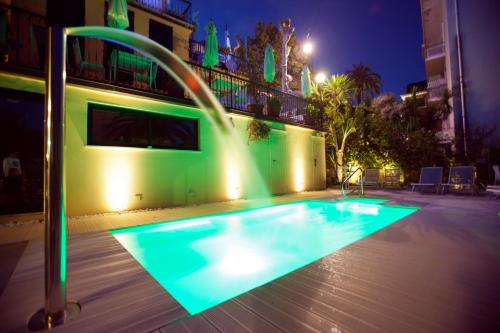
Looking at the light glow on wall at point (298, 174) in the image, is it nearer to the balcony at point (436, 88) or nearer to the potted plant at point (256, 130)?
the potted plant at point (256, 130)

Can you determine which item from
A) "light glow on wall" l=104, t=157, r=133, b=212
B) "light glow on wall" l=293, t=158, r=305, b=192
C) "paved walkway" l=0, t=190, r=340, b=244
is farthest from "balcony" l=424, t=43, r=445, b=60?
"light glow on wall" l=104, t=157, r=133, b=212

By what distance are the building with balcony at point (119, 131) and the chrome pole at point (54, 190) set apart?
4224 mm

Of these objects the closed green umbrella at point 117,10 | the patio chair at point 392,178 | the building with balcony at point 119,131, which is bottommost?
the patio chair at point 392,178

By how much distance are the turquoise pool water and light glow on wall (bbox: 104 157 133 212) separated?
2120mm

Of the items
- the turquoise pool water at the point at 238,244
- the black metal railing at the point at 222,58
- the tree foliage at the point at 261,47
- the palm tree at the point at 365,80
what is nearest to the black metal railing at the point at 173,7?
the black metal railing at the point at 222,58

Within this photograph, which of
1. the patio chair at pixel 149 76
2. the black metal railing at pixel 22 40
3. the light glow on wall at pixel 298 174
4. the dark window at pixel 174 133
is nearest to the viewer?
the black metal railing at pixel 22 40

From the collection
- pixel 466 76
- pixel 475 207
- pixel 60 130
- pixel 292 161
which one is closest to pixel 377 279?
pixel 60 130

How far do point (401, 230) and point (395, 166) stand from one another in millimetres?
10585

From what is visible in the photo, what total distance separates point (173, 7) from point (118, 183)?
12.1 meters

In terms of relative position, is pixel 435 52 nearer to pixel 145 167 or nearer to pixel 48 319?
pixel 145 167

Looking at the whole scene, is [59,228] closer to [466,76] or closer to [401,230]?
[401,230]

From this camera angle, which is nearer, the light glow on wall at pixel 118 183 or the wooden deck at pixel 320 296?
the wooden deck at pixel 320 296

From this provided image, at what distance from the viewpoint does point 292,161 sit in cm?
1126

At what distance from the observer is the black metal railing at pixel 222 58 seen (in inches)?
599
